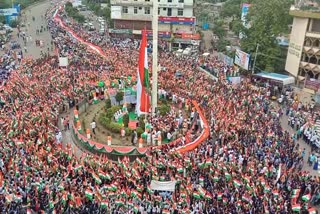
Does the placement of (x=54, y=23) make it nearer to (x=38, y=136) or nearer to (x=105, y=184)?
(x=38, y=136)

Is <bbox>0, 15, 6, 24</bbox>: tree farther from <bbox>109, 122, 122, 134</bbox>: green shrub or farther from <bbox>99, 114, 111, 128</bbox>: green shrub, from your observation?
<bbox>109, 122, 122, 134</bbox>: green shrub

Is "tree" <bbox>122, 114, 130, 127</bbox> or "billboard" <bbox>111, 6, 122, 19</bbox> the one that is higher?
"billboard" <bbox>111, 6, 122, 19</bbox>

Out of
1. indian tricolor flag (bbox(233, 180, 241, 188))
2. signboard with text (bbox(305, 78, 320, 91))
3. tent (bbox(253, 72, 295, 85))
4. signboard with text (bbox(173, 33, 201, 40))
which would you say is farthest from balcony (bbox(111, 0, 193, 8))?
indian tricolor flag (bbox(233, 180, 241, 188))

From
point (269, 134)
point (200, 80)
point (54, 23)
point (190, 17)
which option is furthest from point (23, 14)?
point (269, 134)

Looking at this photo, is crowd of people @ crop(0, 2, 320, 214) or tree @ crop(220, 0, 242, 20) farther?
tree @ crop(220, 0, 242, 20)

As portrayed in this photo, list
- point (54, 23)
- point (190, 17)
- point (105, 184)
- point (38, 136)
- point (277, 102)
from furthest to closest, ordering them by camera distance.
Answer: point (54, 23)
point (190, 17)
point (277, 102)
point (38, 136)
point (105, 184)

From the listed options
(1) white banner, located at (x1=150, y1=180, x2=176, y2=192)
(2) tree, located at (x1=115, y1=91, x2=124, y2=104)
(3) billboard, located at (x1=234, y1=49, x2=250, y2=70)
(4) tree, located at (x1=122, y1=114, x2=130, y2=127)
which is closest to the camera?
(1) white banner, located at (x1=150, y1=180, x2=176, y2=192)

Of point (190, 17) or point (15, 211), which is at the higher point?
point (190, 17)
